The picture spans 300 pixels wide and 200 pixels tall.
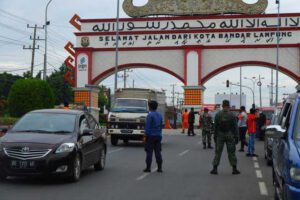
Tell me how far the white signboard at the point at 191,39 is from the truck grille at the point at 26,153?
34836 mm

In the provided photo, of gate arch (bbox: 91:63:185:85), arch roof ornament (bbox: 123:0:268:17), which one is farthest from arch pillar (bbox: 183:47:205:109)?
arch roof ornament (bbox: 123:0:268:17)

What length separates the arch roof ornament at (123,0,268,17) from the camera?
4588 centimetres

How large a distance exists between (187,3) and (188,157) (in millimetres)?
28206

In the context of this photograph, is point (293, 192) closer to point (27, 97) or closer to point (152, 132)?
point (152, 132)

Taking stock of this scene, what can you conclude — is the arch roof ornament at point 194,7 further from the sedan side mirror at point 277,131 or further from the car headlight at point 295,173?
the car headlight at point 295,173

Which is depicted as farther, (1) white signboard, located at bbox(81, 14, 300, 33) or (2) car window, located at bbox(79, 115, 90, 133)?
(1) white signboard, located at bbox(81, 14, 300, 33)

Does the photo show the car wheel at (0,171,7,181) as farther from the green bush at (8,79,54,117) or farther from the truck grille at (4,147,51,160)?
the green bush at (8,79,54,117)

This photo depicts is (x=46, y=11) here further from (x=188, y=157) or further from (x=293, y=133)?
(x=293, y=133)

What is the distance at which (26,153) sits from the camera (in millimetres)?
11492

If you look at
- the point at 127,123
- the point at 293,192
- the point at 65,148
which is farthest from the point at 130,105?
the point at 293,192

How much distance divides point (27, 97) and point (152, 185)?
27.8 m

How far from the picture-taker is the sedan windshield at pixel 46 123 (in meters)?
12.7

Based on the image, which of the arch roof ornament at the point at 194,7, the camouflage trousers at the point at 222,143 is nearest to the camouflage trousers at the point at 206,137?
the camouflage trousers at the point at 222,143

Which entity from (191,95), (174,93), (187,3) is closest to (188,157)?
(191,95)
